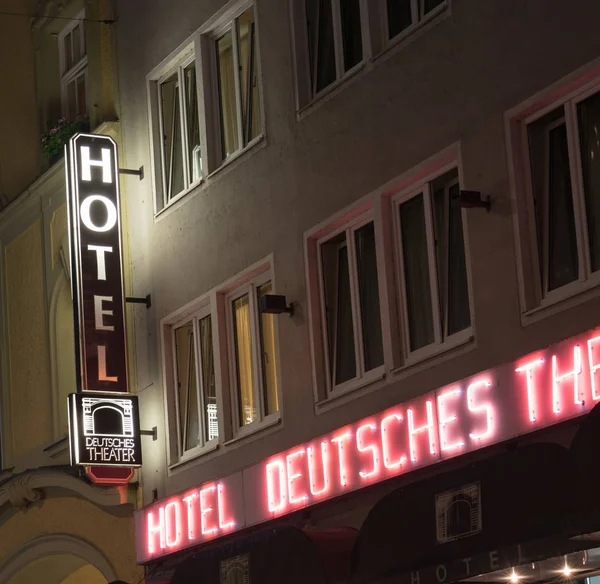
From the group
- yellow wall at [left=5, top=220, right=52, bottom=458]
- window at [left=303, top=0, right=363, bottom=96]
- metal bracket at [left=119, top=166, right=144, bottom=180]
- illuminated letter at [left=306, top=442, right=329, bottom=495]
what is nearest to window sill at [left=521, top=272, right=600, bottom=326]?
illuminated letter at [left=306, top=442, right=329, bottom=495]

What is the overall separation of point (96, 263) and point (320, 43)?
13.7 feet

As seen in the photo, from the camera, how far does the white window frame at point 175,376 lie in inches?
680

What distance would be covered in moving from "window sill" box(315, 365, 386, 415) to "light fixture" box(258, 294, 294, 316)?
1067 mm

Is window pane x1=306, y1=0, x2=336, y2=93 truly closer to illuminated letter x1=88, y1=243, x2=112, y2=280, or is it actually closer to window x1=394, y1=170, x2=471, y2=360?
window x1=394, y1=170, x2=471, y2=360

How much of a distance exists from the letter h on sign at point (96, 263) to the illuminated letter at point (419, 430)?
5.45 m

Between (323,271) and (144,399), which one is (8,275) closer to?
(144,399)

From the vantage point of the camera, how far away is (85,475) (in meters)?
18.8

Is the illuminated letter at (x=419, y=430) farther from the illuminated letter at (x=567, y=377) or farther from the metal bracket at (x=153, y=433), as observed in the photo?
the metal bracket at (x=153, y=433)

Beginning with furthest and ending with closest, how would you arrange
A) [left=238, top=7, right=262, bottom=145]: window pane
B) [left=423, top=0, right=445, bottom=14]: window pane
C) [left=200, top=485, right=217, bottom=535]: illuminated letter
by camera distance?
1. [left=238, top=7, right=262, bottom=145]: window pane
2. [left=200, top=485, right=217, bottom=535]: illuminated letter
3. [left=423, top=0, right=445, bottom=14]: window pane

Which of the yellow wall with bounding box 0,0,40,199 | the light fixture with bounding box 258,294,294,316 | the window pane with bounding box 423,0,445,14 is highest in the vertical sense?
the yellow wall with bounding box 0,0,40,199

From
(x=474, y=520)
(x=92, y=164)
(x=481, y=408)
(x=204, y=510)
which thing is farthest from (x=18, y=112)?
(x=474, y=520)

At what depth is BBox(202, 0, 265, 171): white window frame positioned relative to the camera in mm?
16627

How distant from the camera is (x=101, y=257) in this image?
18109mm

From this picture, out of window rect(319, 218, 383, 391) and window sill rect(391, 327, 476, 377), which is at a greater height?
window rect(319, 218, 383, 391)
